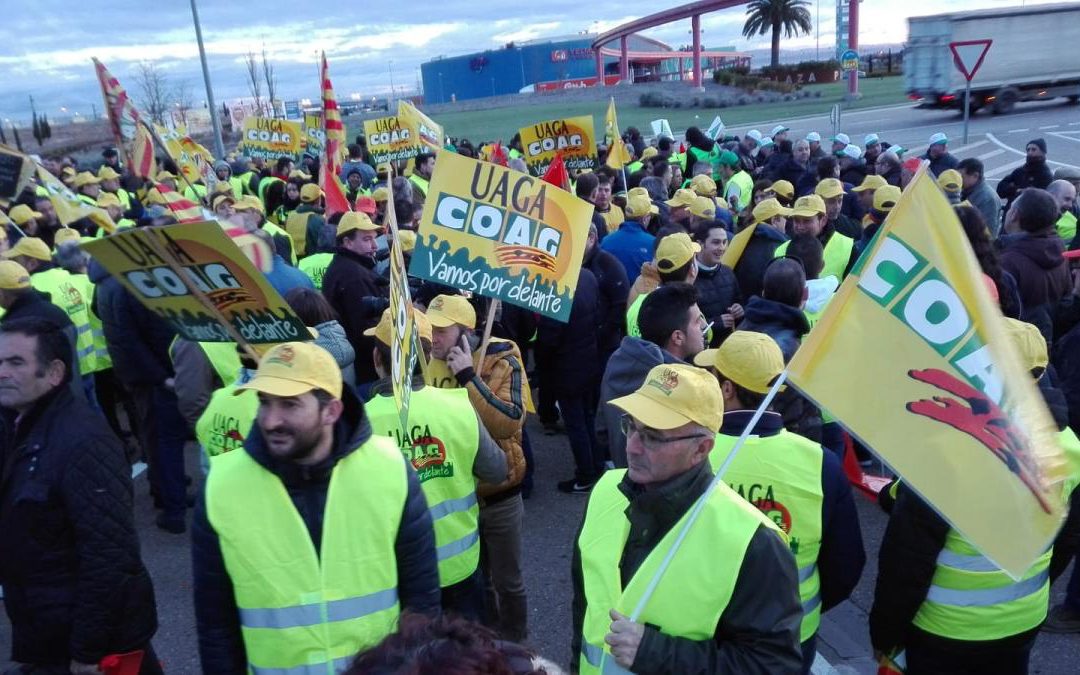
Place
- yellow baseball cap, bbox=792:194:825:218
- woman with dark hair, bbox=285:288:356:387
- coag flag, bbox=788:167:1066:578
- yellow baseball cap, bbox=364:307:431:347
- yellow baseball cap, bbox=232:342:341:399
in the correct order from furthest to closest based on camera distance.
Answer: yellow baseball cap, bbox=792:194:825:218
woman with dark hair, bbox=285:288:356:387
yellow baseball cap, bbox=364:307:431:347
yellow baseball cap, bbox=232:342:341:399
coag flag, bbox=788:167:1066:578

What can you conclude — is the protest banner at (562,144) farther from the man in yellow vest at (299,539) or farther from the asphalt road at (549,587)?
the man in yellow vest at (299,539)

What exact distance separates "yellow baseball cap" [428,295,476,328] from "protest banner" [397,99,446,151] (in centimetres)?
767

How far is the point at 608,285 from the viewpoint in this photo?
6742mm

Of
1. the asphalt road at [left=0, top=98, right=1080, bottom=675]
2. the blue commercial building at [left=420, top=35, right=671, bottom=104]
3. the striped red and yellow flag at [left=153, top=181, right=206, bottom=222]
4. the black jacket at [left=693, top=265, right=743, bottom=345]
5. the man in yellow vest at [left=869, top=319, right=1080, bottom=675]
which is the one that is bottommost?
the asphalt road at [left=0, top=98, right=1080, bottom=675]

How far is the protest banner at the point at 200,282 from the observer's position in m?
3.25

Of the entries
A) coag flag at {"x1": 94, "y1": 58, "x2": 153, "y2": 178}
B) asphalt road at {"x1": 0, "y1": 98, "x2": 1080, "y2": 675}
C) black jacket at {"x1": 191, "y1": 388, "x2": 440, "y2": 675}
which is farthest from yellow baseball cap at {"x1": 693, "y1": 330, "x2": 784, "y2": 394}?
coag flag at {"x1": 94, "y1": 58, "x2": 153, "y2": 178}

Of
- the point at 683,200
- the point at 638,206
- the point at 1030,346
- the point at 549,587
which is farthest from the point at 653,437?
the point at 683,200

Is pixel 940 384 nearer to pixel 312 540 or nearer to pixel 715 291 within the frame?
pixel 312 540

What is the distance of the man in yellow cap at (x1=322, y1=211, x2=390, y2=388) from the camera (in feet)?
21.8

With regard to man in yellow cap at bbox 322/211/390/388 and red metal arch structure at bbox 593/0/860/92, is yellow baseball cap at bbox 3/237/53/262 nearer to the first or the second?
man in yellow cap at bbox 322/211/390/388

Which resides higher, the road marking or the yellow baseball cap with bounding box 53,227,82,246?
the yellow baseball cap with bounding box 53,227,82,246

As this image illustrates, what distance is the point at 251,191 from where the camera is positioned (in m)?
15.4

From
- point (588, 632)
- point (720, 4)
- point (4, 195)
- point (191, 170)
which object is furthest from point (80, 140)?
point (588, 632)

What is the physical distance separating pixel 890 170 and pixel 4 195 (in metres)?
10.9
